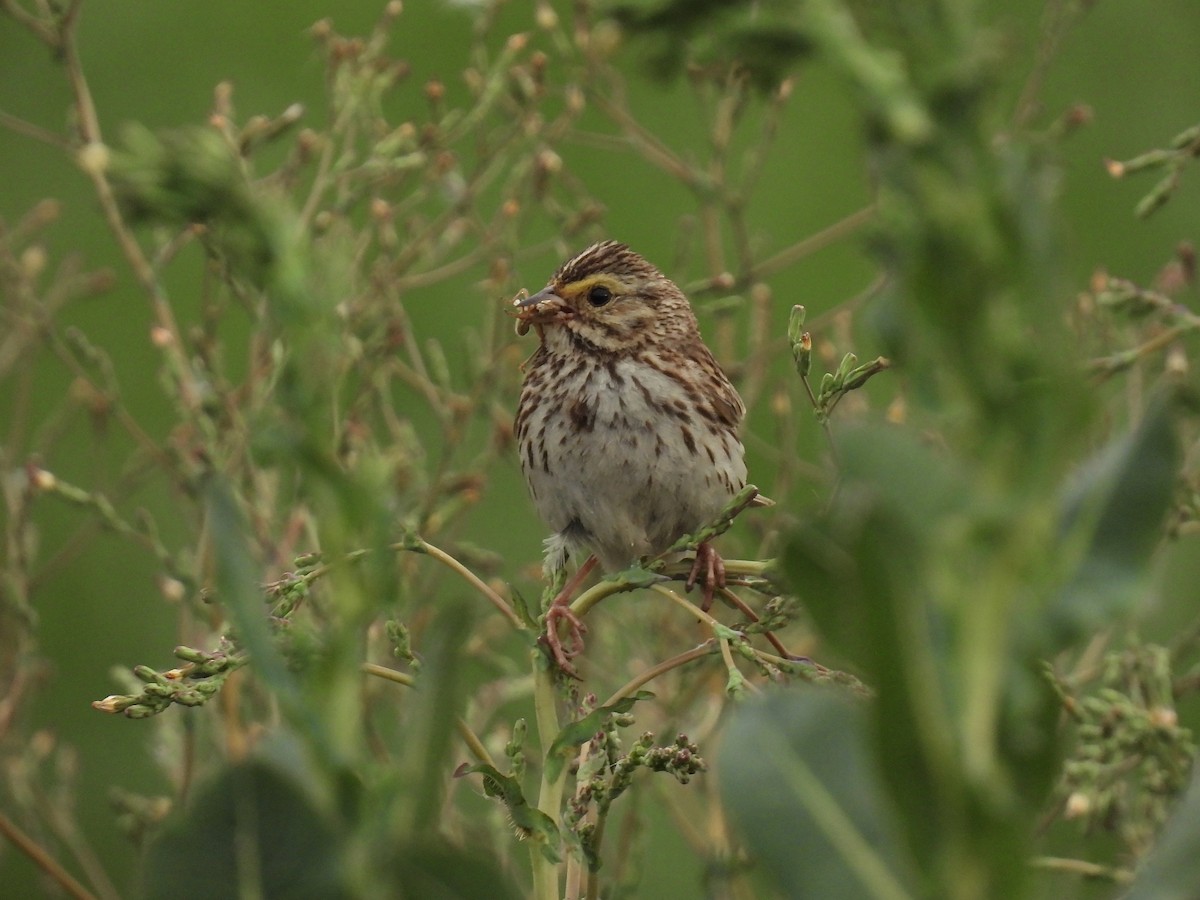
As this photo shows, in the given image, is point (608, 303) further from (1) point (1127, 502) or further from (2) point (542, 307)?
(1) point (1127, 502)

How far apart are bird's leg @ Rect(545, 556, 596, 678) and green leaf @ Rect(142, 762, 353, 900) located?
A: 0.55m

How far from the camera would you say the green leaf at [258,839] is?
54 cm

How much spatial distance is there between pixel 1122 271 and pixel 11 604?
3.53 meters

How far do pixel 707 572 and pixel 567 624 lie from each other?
0.15 meters

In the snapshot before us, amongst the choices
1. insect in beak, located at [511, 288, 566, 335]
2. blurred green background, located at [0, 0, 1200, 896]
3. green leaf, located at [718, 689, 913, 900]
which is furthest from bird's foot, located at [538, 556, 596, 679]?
blurred green background, located at [0, 0, 1200, 896]

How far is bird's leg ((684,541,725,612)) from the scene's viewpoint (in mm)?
1727

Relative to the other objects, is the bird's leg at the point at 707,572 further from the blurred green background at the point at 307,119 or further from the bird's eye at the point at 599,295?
the blurred green background at the point at 307,119

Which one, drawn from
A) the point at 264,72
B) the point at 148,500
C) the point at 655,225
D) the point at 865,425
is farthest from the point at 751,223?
the point at 865,425

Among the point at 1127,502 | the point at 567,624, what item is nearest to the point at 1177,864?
the point at 1127,502

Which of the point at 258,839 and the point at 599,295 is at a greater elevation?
the point at 599,295

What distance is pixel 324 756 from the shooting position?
52 centimetres

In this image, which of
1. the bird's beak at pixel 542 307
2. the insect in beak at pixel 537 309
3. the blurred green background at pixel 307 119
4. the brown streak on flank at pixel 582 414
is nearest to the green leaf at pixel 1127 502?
the insect in beak at pixel 537 309

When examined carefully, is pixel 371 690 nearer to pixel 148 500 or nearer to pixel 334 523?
pixel 334 523

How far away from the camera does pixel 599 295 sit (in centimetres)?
302
